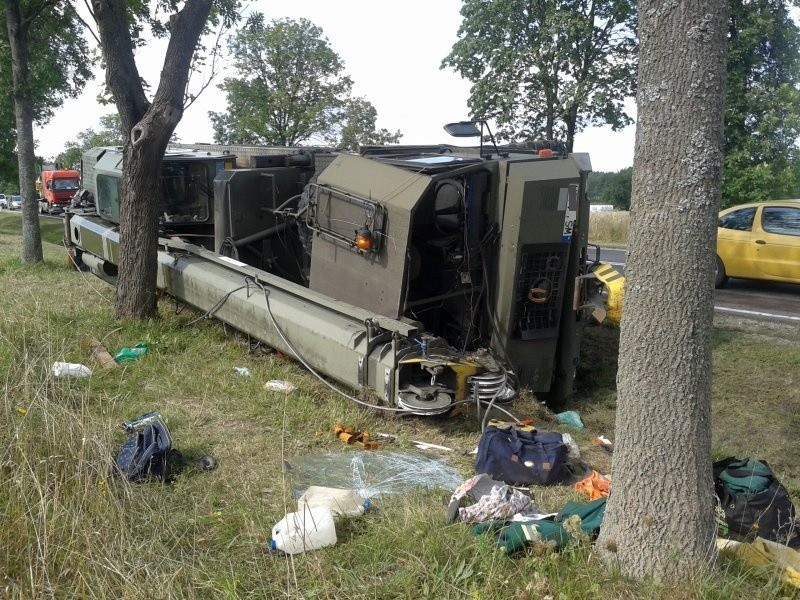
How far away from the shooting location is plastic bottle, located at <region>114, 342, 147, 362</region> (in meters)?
6.79

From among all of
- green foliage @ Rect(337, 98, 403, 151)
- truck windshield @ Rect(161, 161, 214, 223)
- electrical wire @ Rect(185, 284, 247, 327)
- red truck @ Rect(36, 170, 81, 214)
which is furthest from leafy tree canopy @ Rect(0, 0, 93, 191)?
red truck @ Rect(36, 170, 81, 214)

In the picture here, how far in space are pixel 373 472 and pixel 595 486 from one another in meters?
1.28

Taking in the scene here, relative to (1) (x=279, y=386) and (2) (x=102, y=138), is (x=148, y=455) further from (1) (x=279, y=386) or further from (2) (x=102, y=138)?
(2) (x=102, y=138)

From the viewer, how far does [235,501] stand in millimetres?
4004

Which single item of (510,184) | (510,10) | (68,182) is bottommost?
(68,182)

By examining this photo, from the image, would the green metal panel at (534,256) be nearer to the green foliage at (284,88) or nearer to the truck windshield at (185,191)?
the truck windshield at (185,191)

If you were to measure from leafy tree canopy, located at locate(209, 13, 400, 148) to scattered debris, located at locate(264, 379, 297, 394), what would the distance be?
96.1 feet

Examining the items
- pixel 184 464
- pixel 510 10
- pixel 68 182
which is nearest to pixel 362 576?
pixel 184 464

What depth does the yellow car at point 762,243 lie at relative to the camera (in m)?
11.2

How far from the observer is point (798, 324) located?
924 cm

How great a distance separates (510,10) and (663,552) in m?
23.8

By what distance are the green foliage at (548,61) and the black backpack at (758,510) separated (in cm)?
2091

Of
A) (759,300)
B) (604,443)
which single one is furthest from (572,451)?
(759,300)

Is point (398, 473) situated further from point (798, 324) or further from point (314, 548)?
point (798, 324)
